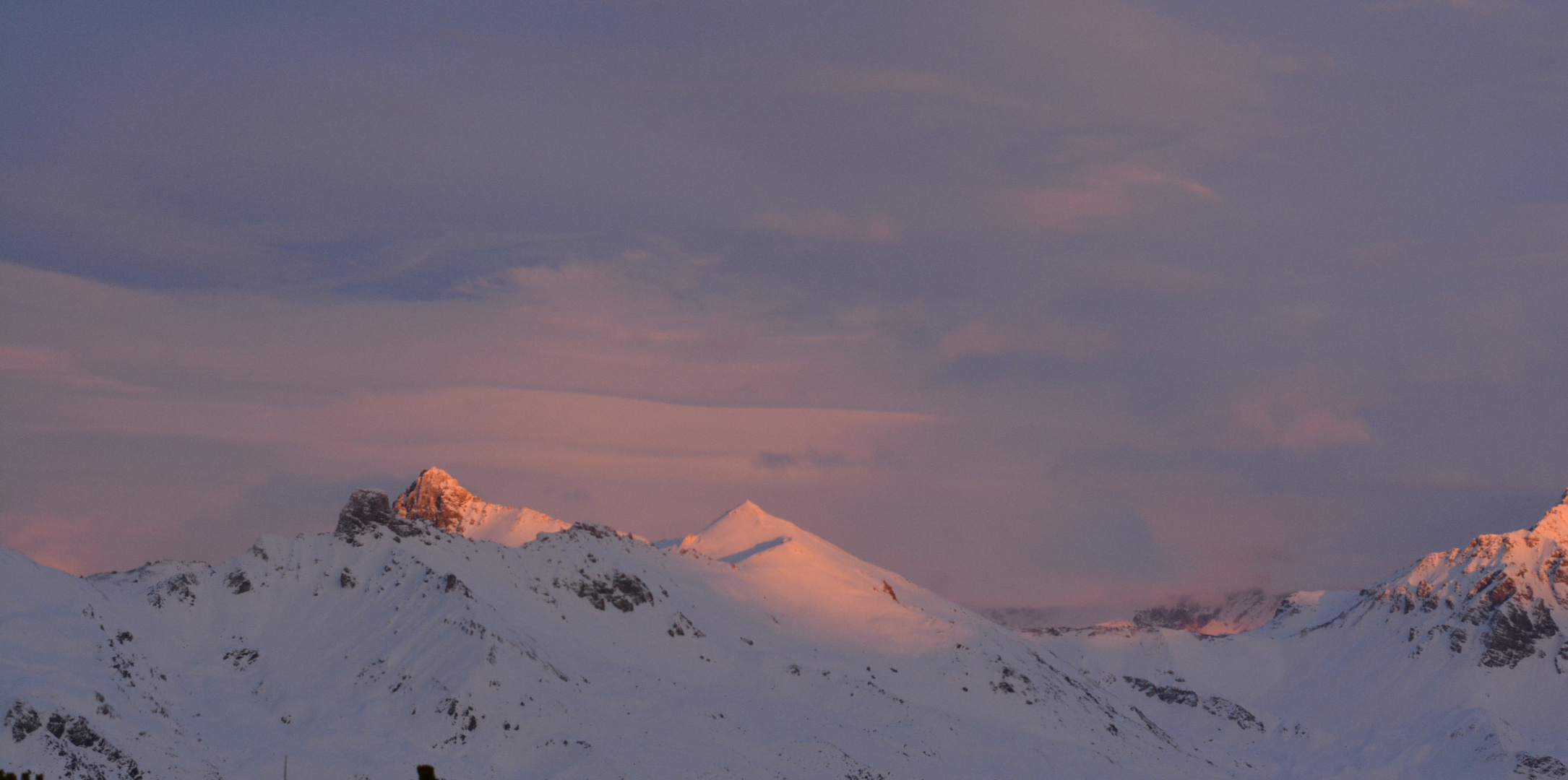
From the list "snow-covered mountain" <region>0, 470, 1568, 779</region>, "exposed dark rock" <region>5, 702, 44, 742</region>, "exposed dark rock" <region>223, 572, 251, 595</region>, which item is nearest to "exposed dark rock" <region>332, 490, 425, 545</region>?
"snow-covered mountain" <region>0, 470, 1568, 779</region>

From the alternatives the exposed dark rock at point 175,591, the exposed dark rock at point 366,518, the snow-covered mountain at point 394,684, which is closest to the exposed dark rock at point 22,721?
the snow-covered mountain at point 394,684

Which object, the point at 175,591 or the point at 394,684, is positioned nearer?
the point at 394,684

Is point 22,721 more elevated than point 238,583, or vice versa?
point 238,583

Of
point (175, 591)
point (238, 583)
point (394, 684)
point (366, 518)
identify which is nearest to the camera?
→ point (394, 684)

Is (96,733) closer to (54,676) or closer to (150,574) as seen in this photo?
(54,676)

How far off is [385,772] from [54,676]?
29430 mm

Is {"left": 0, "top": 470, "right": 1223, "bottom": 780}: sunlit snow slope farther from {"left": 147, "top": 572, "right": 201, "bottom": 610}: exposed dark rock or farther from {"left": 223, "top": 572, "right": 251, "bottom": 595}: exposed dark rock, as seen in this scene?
{"left": 223, "top": 572, "right": 251, "bottom": 595}: exposed dark rock

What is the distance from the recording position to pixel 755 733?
566 feet

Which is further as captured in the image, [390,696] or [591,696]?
[591,696]

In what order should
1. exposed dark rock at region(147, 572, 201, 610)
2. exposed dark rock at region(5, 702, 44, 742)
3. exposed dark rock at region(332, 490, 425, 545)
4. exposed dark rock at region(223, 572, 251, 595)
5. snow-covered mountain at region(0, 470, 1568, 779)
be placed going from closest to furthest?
1. exposed dark rock at region(5, 702, 44, 742)
2. snow-covered mountain at region(0, 470, 1568, 779)
3. exposed dark rock at region(147, 572, 201, 610)
4. exposed dark rock at region(223, 572, 251, 595)
5. exposed dark rock at region(332, 490, 425, 545)

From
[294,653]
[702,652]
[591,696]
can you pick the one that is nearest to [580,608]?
[702,652]

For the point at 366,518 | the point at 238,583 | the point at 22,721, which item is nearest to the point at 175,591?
the point at 238,583

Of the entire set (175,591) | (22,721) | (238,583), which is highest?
(238,583)

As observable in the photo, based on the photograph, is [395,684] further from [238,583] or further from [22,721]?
[22,721]
